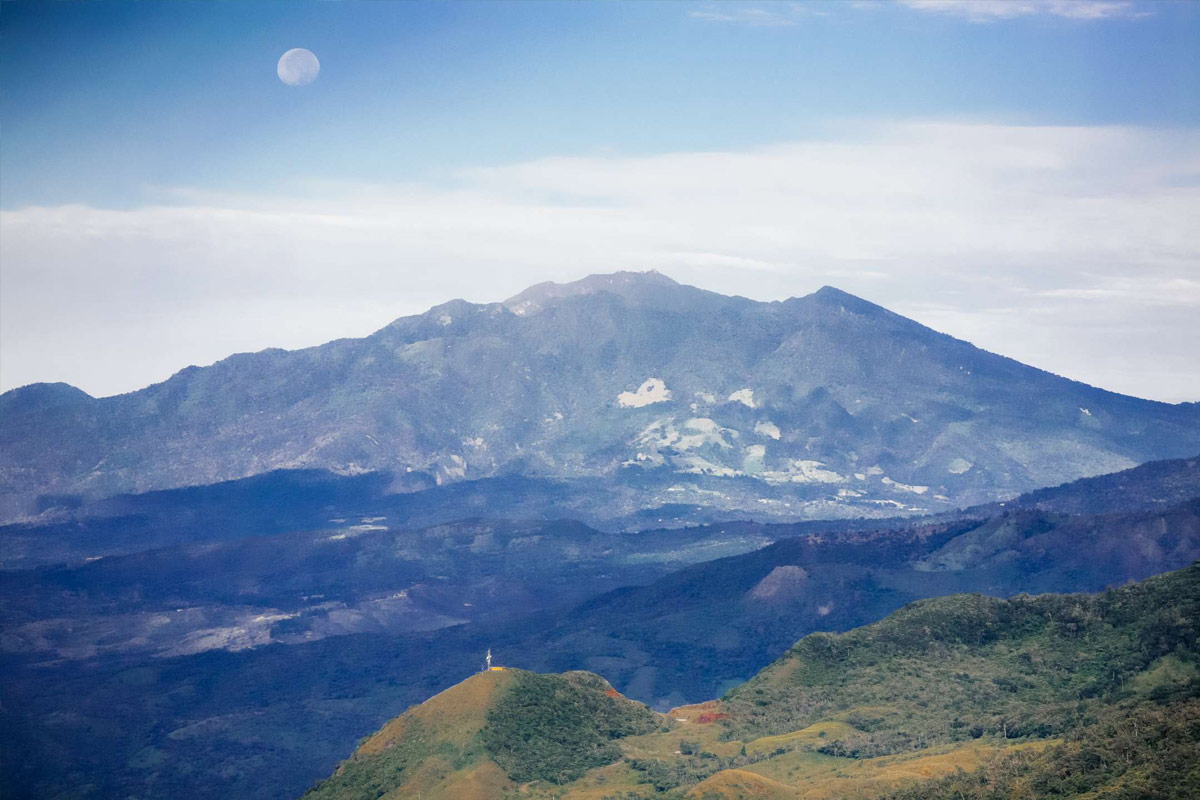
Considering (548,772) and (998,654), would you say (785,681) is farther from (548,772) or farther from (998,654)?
(548,772)

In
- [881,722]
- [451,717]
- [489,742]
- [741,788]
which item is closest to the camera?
[741,788]

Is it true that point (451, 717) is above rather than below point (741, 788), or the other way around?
above

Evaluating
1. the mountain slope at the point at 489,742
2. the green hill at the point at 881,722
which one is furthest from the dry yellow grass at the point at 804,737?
the mountain slope at the point at 489,742

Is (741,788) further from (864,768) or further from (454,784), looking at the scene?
(454,784)

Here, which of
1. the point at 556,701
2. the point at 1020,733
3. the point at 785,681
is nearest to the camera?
the point at 1020,733

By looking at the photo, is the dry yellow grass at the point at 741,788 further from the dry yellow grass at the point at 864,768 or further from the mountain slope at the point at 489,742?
the mountain slope at the point at 489,742

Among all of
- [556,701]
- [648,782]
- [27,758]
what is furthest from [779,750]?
[27,758]

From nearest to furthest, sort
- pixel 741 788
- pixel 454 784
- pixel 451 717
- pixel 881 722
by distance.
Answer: pixel 741 788, pixel 454 784, pixel 451 717, pixel 881 722

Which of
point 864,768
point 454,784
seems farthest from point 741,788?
point 454,784
